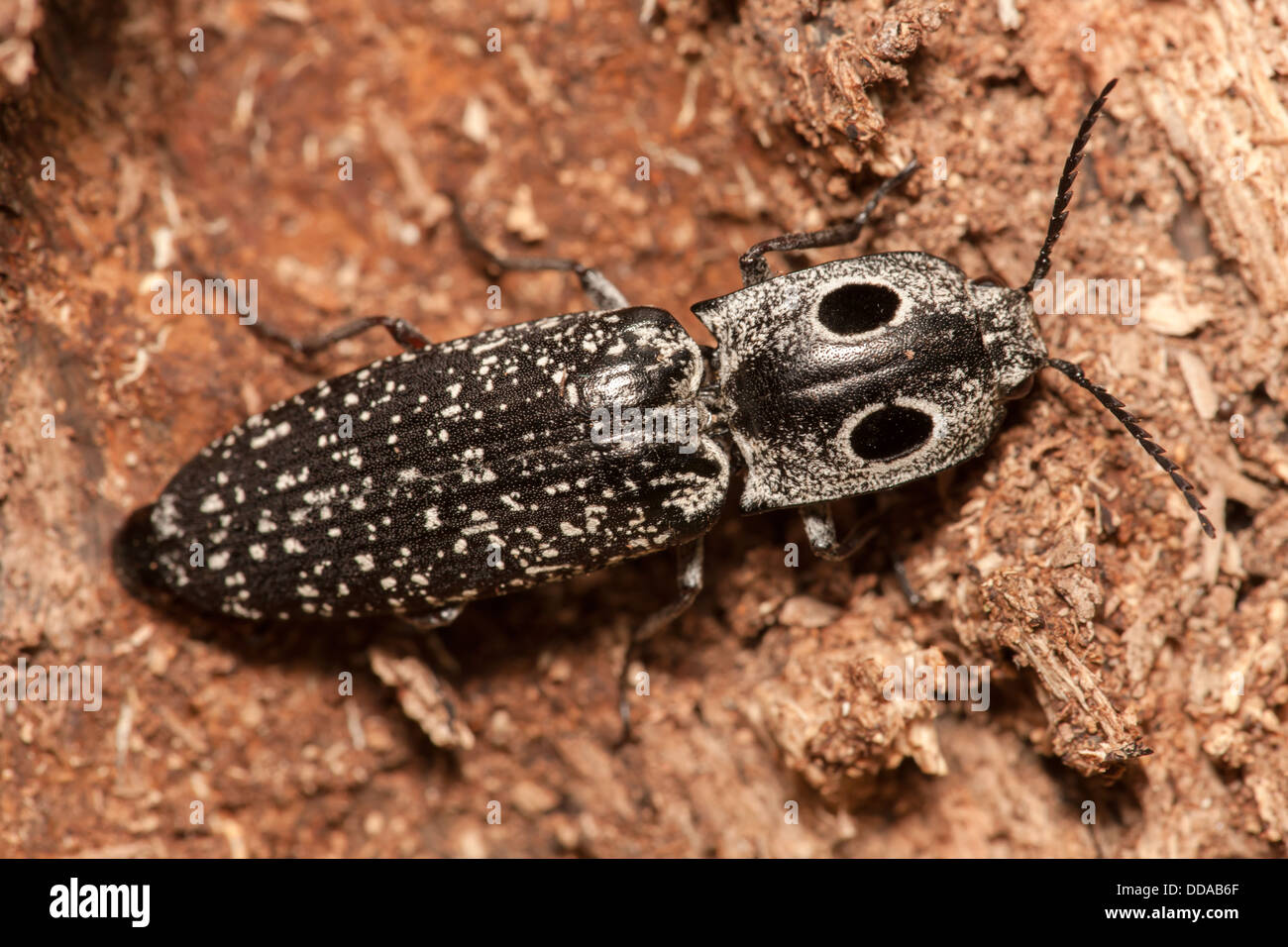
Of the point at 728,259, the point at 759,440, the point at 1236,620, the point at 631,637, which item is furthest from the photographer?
the point at 728,259

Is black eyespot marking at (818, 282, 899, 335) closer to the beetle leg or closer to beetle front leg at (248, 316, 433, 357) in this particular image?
the beetle leg

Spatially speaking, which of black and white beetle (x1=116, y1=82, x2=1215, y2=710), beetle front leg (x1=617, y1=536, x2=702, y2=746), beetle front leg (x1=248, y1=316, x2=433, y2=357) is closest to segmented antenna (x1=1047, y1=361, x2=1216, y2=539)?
black and white beetle (x1=116, y1=82, x2=1215, y2=710)

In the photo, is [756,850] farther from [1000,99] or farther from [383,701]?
[1000,99]

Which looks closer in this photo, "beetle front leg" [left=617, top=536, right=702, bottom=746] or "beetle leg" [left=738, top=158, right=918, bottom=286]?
"beetle leg" [left=738, top=158, right=918, bottom=286]

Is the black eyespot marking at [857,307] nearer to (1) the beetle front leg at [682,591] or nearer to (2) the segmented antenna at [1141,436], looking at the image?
(2) the segmented antenna at [1141,436]

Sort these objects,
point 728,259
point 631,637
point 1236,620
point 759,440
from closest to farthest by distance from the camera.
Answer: point 1236,620, point 759,440, point 631,637, point 728,259

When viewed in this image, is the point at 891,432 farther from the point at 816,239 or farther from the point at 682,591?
the point at 682,591

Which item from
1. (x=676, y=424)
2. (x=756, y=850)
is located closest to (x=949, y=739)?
(x=756, y=850)
